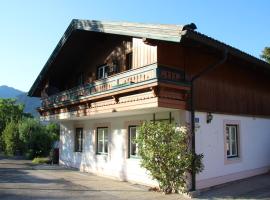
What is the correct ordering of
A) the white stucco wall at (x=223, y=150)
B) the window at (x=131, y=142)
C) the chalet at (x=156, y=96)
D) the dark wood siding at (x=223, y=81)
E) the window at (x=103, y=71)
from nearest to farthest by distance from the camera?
the chalet at (x=156, y=96) < the dark wood siding at (x=223, y=81) < the white stucco wall at (x=223, y=150) < the window at (x=131, y=142) < the window at (x=103, y=71)

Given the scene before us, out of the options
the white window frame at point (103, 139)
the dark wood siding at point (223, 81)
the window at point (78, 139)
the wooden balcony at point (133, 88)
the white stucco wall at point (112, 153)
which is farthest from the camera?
the window at point (78, 139)

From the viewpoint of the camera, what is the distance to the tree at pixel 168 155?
10531mm

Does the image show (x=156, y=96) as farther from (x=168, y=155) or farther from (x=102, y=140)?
(x=102, y=140)

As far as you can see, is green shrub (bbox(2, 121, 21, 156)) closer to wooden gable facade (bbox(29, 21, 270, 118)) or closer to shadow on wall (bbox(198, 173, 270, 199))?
wooden gable facade (bbox(29, 21, 270, 118))

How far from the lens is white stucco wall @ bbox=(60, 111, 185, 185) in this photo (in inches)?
511

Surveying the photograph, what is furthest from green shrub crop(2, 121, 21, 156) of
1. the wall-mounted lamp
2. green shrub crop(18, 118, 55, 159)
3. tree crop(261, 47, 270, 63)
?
tree crop(261, 47, 270, 63)

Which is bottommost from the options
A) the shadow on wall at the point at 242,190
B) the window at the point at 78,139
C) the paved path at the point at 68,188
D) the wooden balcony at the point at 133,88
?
the paved path at the point at 68,188

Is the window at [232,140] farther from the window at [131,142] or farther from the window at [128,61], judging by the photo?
the window at [128,61]

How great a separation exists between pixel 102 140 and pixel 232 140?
235 inches

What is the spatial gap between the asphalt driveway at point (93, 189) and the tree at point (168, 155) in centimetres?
54

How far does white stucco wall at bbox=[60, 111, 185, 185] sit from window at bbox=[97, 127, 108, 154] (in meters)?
0.26

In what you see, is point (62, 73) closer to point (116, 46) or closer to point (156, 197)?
point (116, 46)

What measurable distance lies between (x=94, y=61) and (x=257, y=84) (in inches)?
309

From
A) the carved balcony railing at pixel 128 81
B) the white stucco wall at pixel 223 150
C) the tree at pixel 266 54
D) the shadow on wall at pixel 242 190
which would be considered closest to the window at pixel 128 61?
the carved balcony railing at pixel 128 81
